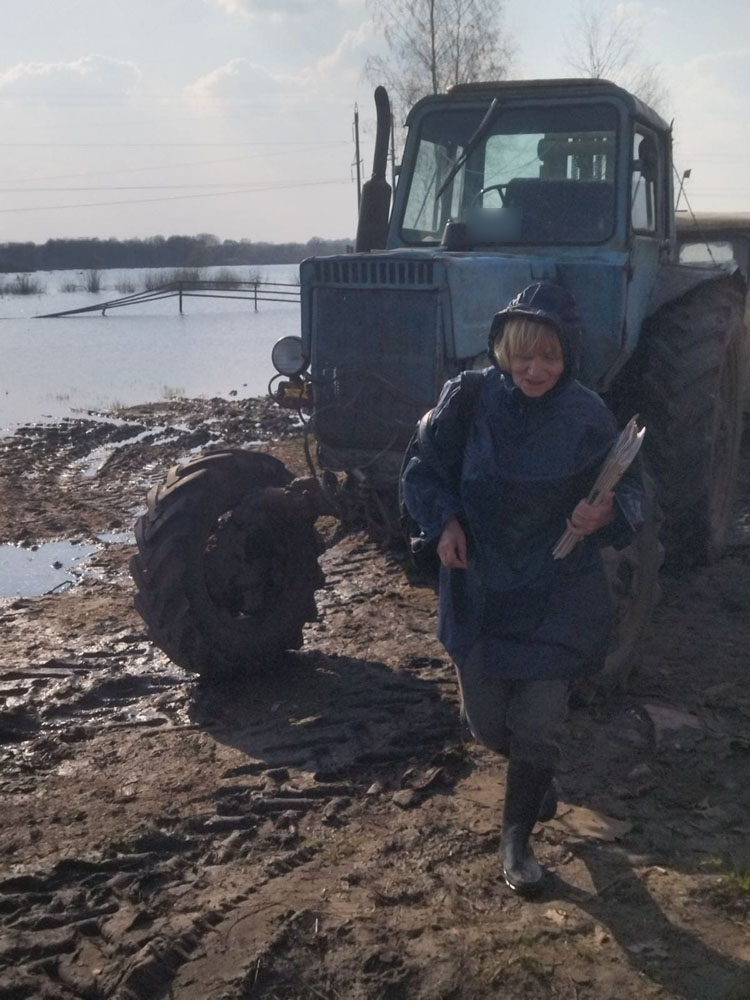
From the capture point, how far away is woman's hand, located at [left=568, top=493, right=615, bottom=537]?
9.92 feet

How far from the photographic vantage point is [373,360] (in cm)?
558

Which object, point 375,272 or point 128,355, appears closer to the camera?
point 375,272

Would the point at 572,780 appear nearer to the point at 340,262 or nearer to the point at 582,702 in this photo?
the point at 582,702

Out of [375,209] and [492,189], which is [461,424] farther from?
[375,209]

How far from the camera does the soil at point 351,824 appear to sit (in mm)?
2889

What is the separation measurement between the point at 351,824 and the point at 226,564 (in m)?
1.65

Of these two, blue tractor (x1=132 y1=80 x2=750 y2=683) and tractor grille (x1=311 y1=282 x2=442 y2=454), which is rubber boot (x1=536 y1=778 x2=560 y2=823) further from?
tractor grille (x1=311 y1=282 x2=442 y2=454)

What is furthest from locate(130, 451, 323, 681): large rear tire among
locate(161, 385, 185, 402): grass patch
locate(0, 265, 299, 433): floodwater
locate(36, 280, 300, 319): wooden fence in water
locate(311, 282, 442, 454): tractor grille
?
locate(36, 280, 300, 319): wooden fence in water

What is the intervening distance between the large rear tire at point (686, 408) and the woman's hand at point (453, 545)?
3067 millimetres

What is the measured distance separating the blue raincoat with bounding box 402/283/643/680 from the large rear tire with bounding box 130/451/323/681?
5.95ft

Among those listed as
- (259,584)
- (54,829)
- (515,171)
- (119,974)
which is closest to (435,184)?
(515,171)

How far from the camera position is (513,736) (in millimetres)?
3279

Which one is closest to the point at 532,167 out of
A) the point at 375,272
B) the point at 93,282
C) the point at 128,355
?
the point at 375,272

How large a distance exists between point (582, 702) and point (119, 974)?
225 centimetres
